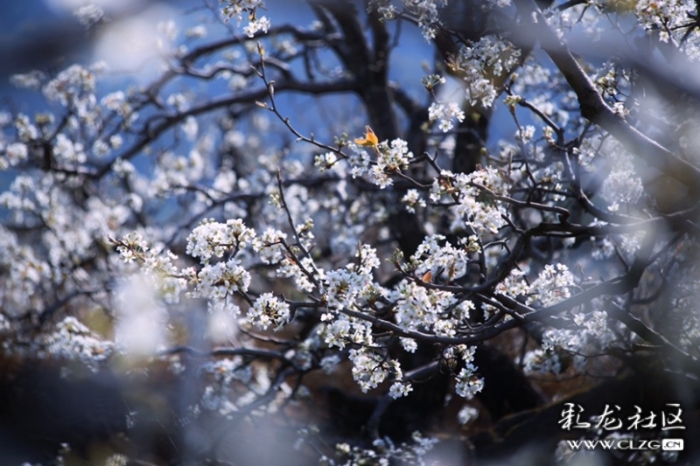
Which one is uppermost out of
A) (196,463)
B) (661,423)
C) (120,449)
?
(120,449)

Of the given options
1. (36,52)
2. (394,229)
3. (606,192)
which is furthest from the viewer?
(394,229)

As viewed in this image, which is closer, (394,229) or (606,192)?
(606,192)

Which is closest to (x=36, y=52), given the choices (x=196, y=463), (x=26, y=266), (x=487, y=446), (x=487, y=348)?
(x=196, y=463)

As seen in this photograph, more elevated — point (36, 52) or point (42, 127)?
point (42, 127)

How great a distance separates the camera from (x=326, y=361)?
4.20m

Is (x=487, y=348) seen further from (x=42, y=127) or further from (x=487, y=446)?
(x=42, y=127)

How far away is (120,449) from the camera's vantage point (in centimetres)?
436

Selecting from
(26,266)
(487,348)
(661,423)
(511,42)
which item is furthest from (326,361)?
(26,266)

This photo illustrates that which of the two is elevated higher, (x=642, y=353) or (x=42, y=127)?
(x=42, y=127)

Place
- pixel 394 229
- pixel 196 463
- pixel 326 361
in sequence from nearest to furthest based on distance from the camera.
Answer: pixel 196 463 → pixel 326 361 → pixel 394 229

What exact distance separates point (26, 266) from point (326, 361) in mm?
3913

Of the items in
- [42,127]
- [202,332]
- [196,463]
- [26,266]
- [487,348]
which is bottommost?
[196,463]

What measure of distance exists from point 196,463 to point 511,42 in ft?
10.1

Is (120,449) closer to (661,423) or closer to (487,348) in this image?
(487,348)
